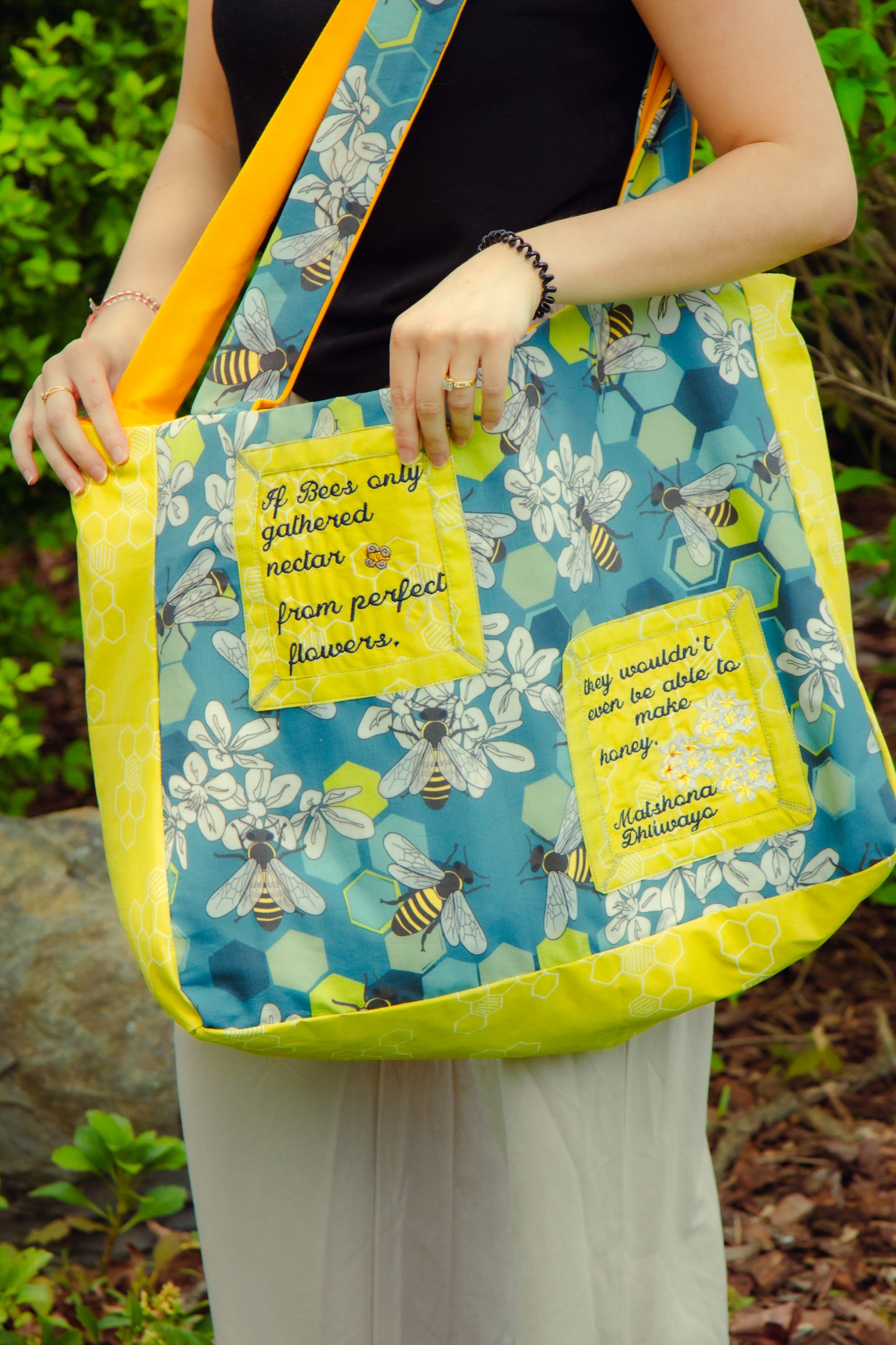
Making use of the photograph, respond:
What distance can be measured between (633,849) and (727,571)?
0.27 metres

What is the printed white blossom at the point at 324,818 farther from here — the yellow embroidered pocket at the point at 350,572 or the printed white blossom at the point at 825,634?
the printed white blossom at the point at 825,634

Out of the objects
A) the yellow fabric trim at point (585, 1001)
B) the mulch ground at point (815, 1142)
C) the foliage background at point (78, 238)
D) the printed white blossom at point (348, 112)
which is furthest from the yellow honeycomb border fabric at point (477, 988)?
the mulch ground at point (815, 1142)

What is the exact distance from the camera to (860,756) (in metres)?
1.11

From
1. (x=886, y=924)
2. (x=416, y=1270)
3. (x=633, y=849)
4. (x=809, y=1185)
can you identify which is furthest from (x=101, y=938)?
(x=886, y=924)

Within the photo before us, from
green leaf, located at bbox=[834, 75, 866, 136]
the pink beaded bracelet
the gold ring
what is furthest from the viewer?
green leaf, located at bbox=[834, 75, 866, 136]

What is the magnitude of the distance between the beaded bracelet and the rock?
5.50 ft

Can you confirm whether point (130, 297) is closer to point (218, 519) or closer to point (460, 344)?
point (218, 519)

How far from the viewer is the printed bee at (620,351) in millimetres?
1111

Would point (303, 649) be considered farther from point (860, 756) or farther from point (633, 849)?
point (860, 756)

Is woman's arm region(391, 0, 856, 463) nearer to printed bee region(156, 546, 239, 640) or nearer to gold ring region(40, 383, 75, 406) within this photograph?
printed bee region(156, 546, 239, 640)

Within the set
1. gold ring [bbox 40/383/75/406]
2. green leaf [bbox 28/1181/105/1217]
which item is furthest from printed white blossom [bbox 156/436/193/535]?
green leaf [bbox 28/1181/105/1217]

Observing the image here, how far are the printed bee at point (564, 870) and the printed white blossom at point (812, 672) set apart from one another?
0.24 metres

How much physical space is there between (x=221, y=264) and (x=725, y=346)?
49 centimetres

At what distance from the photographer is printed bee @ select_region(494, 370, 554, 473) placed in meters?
1.03
